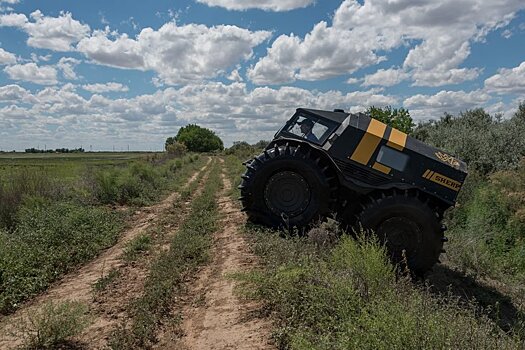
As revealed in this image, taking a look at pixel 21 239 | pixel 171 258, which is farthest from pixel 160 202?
pixel 171 258

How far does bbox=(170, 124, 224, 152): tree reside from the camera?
296ft

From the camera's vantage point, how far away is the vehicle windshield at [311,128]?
855 centimetres

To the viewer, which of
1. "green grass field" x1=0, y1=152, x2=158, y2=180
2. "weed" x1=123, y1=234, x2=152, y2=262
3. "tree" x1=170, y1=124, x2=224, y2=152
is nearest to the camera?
"weed" x1=123, y1=234, x2=152, y2=262

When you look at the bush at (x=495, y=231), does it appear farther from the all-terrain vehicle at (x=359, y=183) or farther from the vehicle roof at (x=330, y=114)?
the vehicle roof at (x=330, y=114)

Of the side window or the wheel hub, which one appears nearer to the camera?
the side window

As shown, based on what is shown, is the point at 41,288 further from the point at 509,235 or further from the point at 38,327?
the point at 509,235

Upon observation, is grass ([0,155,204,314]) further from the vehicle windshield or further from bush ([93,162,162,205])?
the vehicle windshield

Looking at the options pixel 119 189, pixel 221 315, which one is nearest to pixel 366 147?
pixel 221 315

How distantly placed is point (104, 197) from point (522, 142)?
12.4 m

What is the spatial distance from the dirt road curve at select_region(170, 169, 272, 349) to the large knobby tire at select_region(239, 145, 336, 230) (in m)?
1.39

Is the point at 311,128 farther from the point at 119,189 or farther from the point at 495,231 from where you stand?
the point at 119,189

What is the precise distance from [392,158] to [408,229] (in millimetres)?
1298

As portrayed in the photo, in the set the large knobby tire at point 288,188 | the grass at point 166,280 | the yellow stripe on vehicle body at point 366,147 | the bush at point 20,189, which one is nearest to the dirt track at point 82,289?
the grass at point 166,280

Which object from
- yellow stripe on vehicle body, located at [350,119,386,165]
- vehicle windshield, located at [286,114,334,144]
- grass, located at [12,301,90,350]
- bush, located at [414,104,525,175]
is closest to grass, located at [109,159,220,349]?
grass, located at [12,301,90,350]
